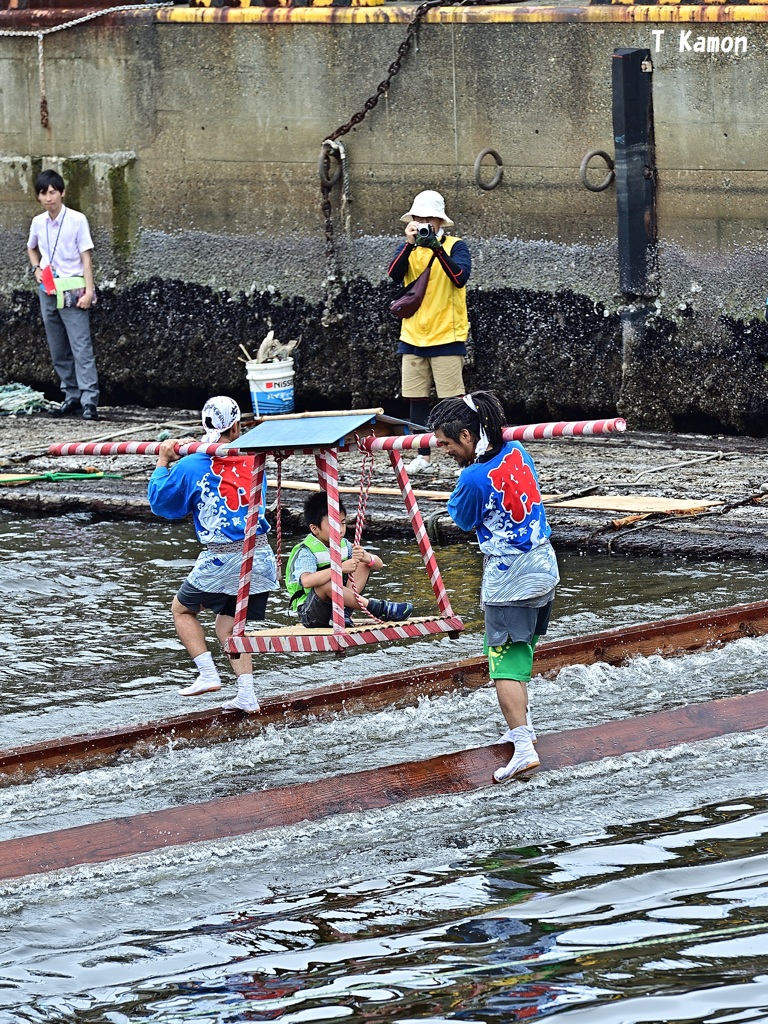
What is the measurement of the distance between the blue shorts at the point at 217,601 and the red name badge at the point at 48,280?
25.1 feet

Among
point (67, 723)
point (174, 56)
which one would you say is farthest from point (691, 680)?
point (174, 56)

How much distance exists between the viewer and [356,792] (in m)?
7.14

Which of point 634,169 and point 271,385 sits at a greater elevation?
point 634,169

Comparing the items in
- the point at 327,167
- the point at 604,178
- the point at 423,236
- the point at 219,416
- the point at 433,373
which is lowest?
the point at 433,373

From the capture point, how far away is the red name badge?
15.3 meters

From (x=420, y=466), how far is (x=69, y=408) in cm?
431

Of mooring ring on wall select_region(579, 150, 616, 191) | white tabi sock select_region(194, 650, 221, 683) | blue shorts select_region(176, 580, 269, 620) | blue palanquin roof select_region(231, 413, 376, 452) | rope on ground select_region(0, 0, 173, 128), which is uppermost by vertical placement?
rope on ground select_region(0, 0, 173, 128)

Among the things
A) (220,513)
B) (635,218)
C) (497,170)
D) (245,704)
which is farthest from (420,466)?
(245,704)

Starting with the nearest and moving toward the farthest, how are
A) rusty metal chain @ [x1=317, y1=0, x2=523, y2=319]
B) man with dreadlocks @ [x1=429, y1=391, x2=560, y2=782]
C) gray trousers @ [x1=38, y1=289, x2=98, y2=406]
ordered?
man with dreadlocks @ [x1=429, y1=391, x2=560, y2=782]
rusty metal chain @ [x1=317, y1=0, x2=523, y2=319]
gray trousers @ [x1=38, y1=289, x2=98, y2=406]

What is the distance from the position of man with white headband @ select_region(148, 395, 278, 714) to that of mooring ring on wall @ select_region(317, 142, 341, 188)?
6.85 meters

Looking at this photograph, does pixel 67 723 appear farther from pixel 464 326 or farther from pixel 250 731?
pixel 464 326

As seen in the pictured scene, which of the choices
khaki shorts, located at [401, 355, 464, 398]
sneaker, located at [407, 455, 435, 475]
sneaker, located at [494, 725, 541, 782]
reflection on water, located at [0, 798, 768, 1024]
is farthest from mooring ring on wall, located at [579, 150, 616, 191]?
reflection on water, located at [0, 798, 768, 1024]

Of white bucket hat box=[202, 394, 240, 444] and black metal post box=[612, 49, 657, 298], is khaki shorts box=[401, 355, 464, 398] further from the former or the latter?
white bucket hat box=[202, 394, 240, 444]

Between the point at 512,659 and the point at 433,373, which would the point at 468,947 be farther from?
the point at 433,373
